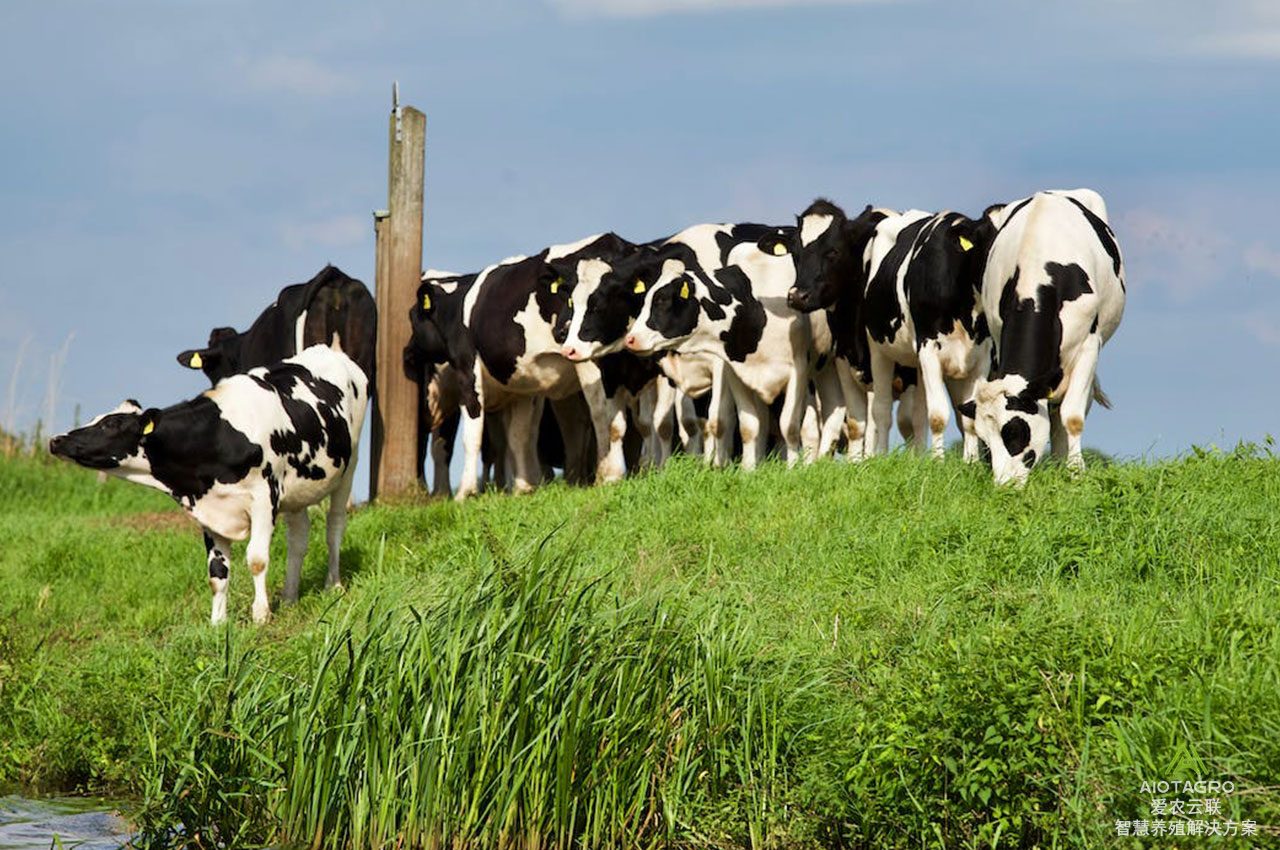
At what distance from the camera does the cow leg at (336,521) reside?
543 inches

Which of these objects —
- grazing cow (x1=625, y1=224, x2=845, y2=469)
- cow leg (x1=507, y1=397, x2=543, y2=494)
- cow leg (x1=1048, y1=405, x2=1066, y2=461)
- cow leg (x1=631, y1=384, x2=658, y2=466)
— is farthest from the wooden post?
cow leg (x1=1048, y1=405, x2=1066, y2=461)

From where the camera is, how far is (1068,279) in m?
12.6

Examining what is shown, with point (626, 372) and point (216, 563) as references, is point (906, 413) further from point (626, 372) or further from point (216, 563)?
point (216, 563)

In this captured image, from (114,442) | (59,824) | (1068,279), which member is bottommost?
(59,824)

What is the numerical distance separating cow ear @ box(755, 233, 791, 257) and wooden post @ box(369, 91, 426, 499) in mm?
4423

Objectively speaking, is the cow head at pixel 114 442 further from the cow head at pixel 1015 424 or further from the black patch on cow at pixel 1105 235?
the black patch on cow at pixel 1105 235

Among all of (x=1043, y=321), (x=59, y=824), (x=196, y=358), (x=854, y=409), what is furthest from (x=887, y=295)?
(x=59, y=824)

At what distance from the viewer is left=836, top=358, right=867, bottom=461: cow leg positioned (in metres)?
16.1

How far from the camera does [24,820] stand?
8969 millimetres

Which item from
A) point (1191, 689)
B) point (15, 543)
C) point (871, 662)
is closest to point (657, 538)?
point (871, 662)

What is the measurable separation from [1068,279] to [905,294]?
208 centimetres

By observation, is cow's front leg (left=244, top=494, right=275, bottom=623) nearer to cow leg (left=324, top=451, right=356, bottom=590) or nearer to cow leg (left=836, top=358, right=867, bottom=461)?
cow leg (left=324, top=451, right=356, bottom=590)

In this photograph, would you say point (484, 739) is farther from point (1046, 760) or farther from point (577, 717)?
point (1046, 760)

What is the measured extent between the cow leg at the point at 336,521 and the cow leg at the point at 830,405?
16.1 ft
